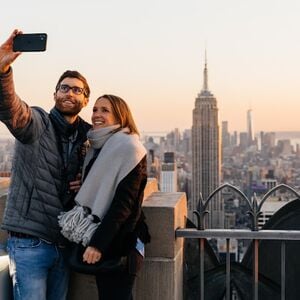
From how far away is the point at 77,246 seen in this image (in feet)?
10.1

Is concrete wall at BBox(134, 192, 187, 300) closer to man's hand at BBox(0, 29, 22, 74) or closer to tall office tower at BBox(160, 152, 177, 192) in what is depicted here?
man's hand at BBox(0, 29, 22, 74)

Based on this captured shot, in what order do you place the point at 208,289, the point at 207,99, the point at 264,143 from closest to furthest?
the point at 208,289 < the point at 264,143 < the point at 207,99

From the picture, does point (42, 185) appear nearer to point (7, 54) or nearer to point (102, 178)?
point (102, 178)

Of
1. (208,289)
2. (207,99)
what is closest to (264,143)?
(207,99)

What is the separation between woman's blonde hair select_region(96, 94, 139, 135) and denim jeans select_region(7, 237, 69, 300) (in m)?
0.78

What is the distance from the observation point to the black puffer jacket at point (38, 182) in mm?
3080

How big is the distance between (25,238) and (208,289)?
1.54 metres

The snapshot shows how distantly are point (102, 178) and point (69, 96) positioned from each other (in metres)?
A: 0.51

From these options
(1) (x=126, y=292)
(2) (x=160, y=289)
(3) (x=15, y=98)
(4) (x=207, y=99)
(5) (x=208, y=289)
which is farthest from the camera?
(4) (x=207, y=99)

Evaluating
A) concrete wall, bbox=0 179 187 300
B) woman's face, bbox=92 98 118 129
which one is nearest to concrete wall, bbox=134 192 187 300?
concrete wall, bbox=0 179 187 300

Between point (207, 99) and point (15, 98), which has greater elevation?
point (207, 99)

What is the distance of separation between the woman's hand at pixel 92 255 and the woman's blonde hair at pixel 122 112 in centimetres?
67

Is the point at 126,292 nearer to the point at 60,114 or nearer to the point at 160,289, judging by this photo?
the point at 160,289

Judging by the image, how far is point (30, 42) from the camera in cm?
294
